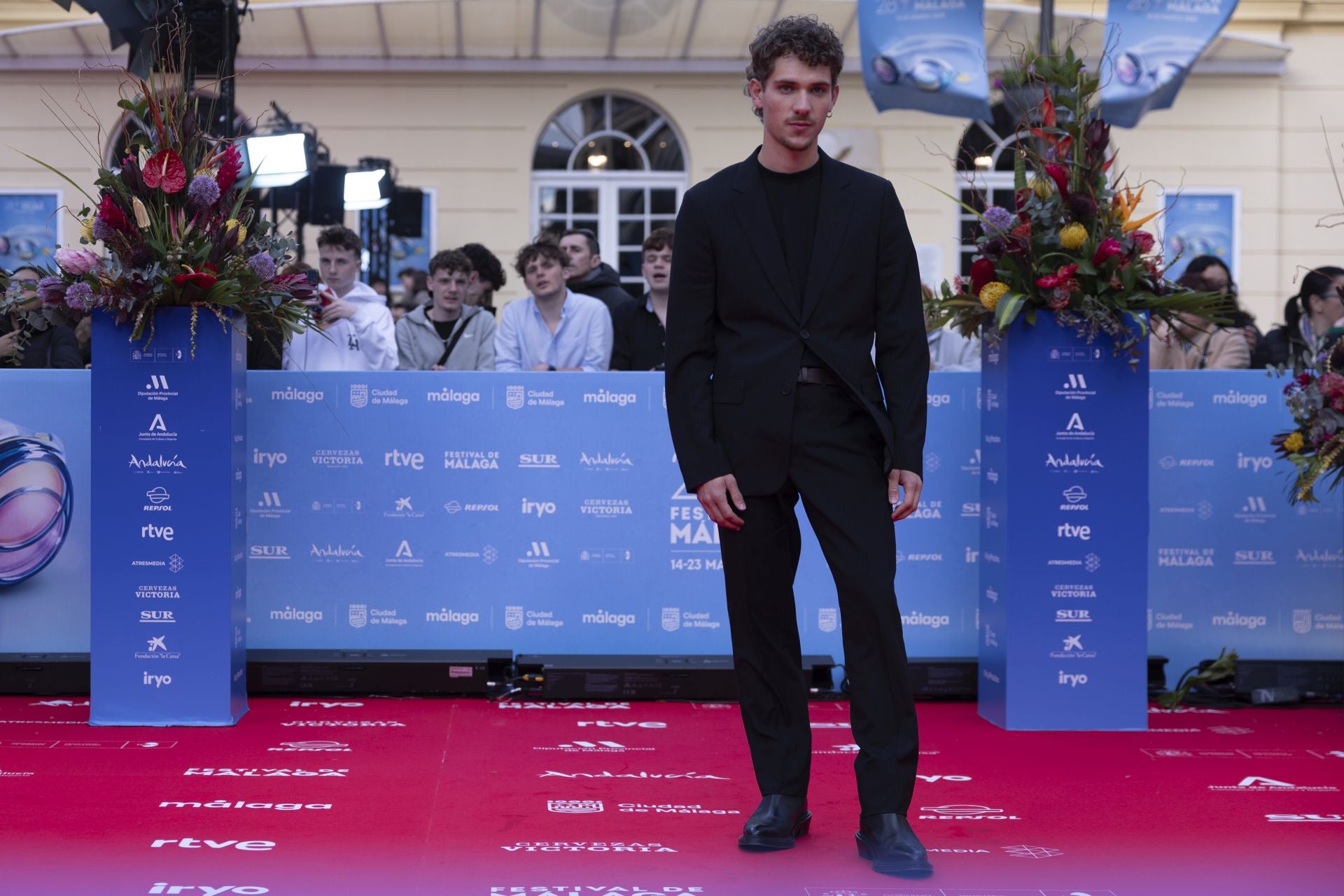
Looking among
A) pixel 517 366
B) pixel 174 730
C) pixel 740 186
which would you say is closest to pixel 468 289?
pixel 517 366

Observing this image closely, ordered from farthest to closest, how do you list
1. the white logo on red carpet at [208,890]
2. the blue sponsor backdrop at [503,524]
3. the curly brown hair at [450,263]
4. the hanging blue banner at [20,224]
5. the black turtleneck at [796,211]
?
1. the hanging blue banner at [20,224]
2. the curly brown hair at [450,263]
3. the blue sponsor backdrop at [503,524]
4. the black turtleneck at [796,211]
5. the white logo on red carpet at [208,890]

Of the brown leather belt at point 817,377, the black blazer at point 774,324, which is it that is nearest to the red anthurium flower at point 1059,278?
the black blazer at point 774,324

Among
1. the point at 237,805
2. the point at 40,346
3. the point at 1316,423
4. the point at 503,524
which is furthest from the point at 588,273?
the point at 237,805

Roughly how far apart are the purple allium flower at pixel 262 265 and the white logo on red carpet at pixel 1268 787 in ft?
11.6

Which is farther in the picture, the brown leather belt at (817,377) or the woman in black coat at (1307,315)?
the woman in black coat at (1307,315)

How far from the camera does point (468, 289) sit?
8.21 metres

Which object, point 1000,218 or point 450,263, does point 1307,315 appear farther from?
point 450,263

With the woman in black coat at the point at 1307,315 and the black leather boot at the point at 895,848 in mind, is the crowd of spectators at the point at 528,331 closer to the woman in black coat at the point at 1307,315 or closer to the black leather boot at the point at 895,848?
the woman in black coat at the point at 1307,315

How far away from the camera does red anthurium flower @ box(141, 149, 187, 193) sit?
496 centimetres

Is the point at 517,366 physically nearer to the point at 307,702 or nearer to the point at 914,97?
the point at 307,702

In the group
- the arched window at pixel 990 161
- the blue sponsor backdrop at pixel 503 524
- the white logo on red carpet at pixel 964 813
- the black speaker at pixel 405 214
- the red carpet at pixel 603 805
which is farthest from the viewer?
the arched window at pixel 990 161

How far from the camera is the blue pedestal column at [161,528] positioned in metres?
5.09

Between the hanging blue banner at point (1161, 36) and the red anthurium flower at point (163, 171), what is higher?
the hanging blue banner at point (1161, 36)

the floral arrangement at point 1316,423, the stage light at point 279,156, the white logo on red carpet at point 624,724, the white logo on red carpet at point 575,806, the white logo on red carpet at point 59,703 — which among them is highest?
the stage light at point 279,156
